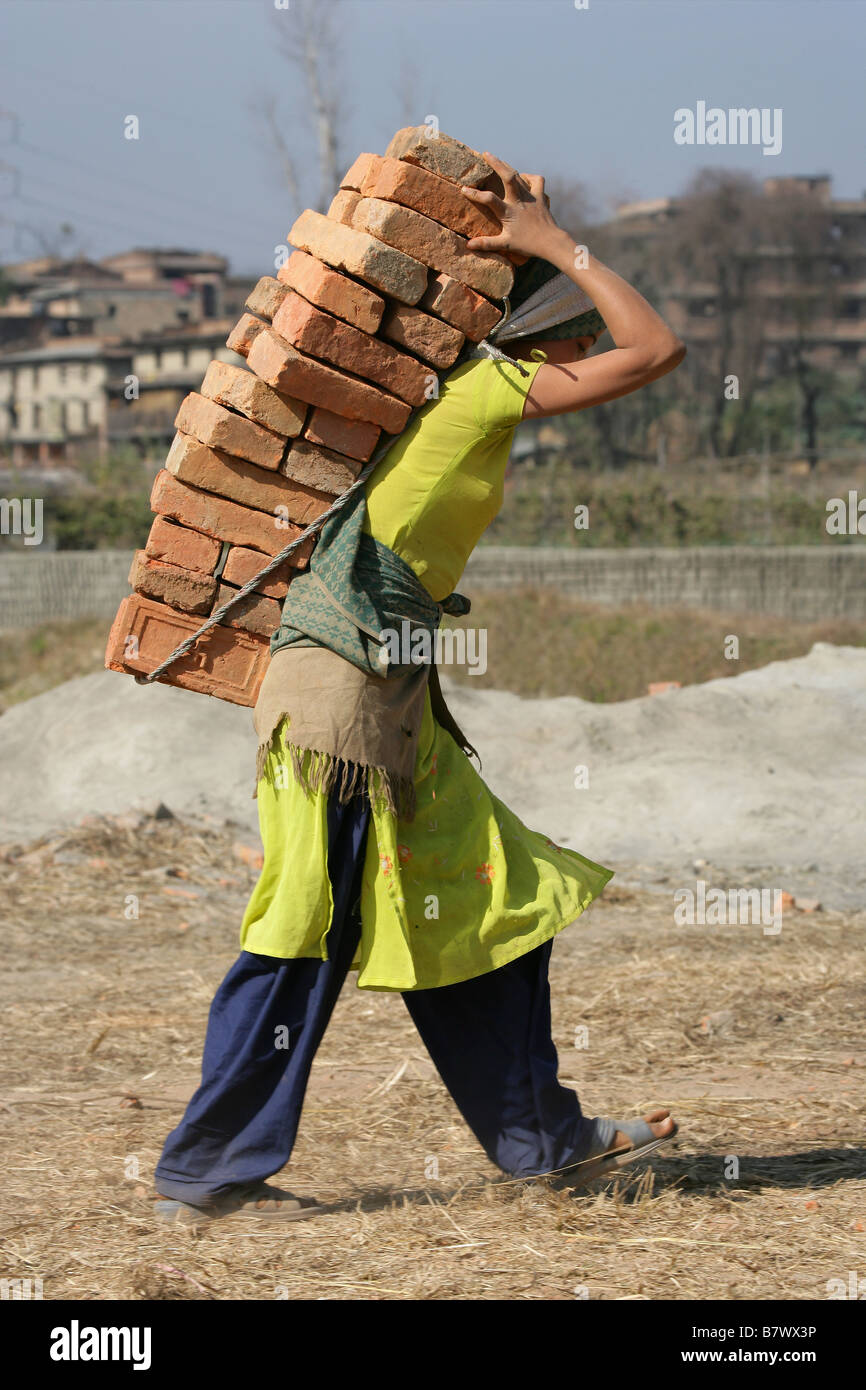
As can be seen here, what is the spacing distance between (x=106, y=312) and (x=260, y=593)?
49.5 metres

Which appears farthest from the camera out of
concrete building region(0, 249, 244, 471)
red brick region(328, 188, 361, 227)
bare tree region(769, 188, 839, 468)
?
concrete building region(0, 249, 244, 471)

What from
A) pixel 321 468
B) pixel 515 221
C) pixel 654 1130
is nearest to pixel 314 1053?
pixel 654 1130

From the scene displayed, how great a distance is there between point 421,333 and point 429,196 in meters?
0.26

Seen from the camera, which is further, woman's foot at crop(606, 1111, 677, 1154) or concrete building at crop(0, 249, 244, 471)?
concrete building at crop(0, 249, 244, 471)

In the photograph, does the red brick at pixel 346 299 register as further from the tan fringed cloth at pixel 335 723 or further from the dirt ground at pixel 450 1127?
the dirt ground at pixel 450 1127

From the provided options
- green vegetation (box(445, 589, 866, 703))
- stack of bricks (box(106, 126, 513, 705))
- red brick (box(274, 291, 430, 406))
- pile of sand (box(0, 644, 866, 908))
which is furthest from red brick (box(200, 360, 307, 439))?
green vegetation (box(445, 589, 866, 703))

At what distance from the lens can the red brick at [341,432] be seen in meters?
2.81

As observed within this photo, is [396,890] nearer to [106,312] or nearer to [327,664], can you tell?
[327,664]

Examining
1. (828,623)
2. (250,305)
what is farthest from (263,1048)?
(828,623)

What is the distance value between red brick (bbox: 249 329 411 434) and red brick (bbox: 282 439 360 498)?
3.5 inches

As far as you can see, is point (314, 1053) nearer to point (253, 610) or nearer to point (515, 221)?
point (253, 610)

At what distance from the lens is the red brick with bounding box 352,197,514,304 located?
274 cm

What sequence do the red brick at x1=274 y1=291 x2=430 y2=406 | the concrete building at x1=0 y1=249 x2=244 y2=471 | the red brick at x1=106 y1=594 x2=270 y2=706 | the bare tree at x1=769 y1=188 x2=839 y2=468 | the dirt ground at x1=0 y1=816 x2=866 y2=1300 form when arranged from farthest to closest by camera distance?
the concrete building at x1=0 y1=249 x2=244 y2=471
the bare tree at x1=769 y1=188 x2=839 y2=468
the red brick at x1=106 y1=594 x2=270 y2=706
the red brick at x1=274 y1=291 x2=430 y2=406
the dirt ground at x1=0 y1=816 x2=866 y2=1300

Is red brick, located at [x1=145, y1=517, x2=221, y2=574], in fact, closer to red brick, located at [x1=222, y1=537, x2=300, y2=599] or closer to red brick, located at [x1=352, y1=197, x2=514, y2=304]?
red brick, located at [x1=222, y1=537, x2=300, y2=599]
